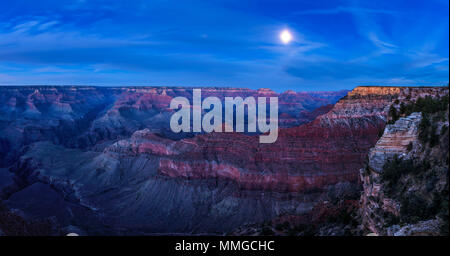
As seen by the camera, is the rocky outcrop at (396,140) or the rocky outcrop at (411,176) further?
the rocky outcrop at (396,140)

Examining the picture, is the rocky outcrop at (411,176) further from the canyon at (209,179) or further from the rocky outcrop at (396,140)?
the canyon at (209,179)

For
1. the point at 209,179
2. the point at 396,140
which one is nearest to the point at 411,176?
the point at 396,140

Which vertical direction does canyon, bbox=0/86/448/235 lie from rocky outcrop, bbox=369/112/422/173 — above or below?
below

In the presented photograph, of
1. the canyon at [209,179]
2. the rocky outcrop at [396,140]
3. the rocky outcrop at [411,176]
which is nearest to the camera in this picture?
the rocky outcrop at [411,176]

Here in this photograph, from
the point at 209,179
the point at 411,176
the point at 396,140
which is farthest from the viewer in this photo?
the point at 209,179

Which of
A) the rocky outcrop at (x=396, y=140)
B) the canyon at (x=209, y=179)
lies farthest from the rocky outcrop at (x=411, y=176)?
the canyon at (x=209, y=179)

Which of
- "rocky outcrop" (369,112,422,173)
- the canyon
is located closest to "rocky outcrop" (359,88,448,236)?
"rocky outcrop" (369,112,422,173)

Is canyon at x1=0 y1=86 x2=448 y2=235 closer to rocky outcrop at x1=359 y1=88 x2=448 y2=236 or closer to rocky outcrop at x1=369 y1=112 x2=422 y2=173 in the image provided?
rocky outcrop at x1=369 y1=112 x2=422 y2=173

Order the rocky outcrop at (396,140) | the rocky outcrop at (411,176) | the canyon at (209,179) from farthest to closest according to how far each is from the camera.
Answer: the canyon at (209,179) < the rocky outcrop at (396,140) < the rocky outcrop at (411,176)

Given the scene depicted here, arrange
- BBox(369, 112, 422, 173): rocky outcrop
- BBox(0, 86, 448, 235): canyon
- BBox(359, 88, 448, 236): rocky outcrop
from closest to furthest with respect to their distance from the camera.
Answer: BBox(359, 88, 448, 236): rocky outcrop, BBox(369, 112, 422, 173): rocky outcrop, BBox(0, 86, 448, 235): canyon

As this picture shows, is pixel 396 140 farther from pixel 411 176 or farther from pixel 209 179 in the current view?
pixel 209 179

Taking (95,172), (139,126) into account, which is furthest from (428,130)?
(139,126)

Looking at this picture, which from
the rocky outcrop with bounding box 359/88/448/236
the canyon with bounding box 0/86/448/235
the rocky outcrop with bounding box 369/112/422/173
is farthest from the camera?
the canyon with bounding box 0/86/448/235

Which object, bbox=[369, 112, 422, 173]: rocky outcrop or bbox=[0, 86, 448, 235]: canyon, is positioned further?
bbox=[0, 86, 448, 235]: canyon
